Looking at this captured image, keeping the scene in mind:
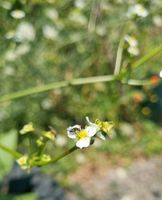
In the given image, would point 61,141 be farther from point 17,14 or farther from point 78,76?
point 17,14

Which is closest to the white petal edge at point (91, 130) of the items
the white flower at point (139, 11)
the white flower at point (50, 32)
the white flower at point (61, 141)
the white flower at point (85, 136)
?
the white flower at point (85, 136)

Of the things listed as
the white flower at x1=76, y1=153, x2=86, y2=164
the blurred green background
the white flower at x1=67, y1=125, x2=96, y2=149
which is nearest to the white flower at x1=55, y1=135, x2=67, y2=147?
the blurred green background

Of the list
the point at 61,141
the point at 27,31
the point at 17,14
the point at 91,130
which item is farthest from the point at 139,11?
the point at 61,141

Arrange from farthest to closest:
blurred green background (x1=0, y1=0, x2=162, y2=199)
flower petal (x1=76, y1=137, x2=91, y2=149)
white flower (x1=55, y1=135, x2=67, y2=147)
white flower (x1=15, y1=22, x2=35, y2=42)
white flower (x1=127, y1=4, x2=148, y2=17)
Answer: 1. white flower (x1=55, y1=135, x2=67, y2=147)
2. blurred green background (x1=0, y1=0, x2=162, y2=199)
3. white flower (x1=15, y1=22, x2=35, y2=42)
4. white flower (x1=127, y1=4, x2=148, y2=17)
5. flower petal (x1=76, y1=137, x2=91, y2=149)

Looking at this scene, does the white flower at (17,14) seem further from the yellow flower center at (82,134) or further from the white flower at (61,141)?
the white flower at (61,141)

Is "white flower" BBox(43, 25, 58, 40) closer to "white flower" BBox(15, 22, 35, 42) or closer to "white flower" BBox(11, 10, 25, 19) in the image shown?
"white flower" BBox(15, 22, 35, 42)

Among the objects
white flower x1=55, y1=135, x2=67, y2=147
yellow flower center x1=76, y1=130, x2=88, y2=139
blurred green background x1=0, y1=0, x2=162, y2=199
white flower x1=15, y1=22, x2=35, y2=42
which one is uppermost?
yellow flower center x1=76, y1=130, x2=88, y2=139

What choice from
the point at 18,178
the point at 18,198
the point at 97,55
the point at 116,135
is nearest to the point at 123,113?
the point at 116,135

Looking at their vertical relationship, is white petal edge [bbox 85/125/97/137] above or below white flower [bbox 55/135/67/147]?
above
